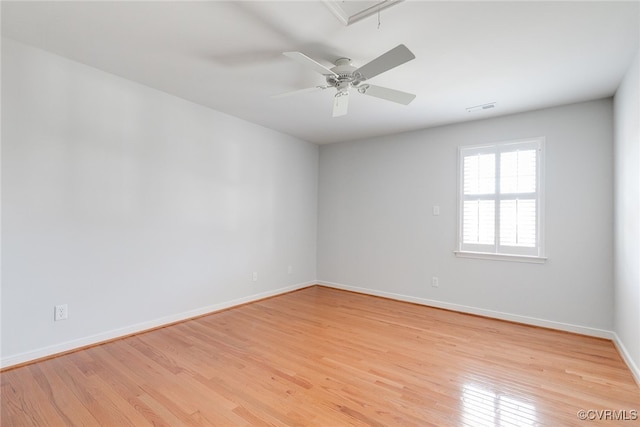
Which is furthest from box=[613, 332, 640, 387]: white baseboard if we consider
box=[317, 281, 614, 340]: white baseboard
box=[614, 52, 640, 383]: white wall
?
box=[317, 281, 614, 340]: white baseboard

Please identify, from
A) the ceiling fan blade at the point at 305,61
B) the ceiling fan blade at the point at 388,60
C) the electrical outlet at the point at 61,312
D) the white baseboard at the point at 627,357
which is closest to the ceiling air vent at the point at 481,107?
the ceiling fan blade at the point at 388,60

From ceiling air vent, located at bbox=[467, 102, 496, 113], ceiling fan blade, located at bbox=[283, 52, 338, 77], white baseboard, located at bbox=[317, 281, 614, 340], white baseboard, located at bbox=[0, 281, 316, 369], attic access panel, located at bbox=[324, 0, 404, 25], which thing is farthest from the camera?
ceiling air vent, located at bbox=[467, 102, 496, 113]

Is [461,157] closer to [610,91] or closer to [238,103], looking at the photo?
[610,91]

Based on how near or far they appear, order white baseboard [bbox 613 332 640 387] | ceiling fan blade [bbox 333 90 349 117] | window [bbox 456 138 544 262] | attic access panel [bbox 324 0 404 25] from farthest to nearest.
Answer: window [bbox 456 138 544 262]
ceiling fan blade [bbox 333 90 349 117]
white baseboard [bbox 613 332 640 387]
attic access panel [bbox 324 0 404 25]

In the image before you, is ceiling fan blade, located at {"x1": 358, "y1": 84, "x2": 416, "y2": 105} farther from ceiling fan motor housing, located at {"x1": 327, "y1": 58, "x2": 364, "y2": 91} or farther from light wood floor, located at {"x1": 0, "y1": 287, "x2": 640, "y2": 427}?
light wood floor, located at {"x1": 0, "y1": 287, "x2": 640, "y2": 427}

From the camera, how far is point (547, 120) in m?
3.36

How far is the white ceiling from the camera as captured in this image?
187 cm

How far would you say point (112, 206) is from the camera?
280cm

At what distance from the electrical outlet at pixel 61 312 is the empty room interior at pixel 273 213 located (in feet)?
0.04

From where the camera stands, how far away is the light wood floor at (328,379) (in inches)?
69.9

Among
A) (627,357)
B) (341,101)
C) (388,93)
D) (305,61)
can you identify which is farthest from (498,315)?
(305,61)

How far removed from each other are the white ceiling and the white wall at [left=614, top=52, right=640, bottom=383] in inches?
11.8

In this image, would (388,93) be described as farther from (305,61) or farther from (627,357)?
(627,357)

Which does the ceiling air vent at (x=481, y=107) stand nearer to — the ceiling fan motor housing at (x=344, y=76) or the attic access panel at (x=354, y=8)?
the ceiling fan motor housing at (x=344, y=76)
